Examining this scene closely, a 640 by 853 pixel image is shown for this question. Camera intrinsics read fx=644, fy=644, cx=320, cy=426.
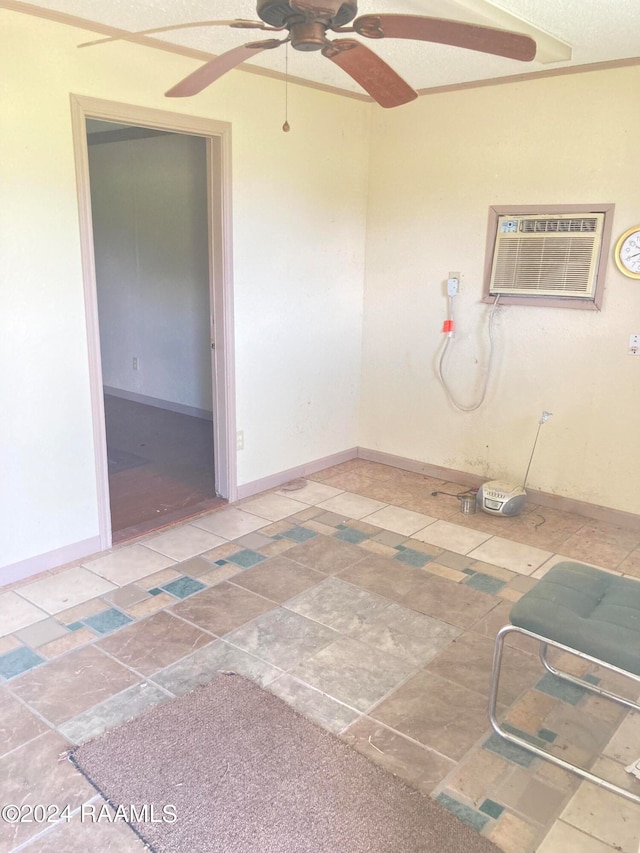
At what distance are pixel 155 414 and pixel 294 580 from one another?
10.7 feet

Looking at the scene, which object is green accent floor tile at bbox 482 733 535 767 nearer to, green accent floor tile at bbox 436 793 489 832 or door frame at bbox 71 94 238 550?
green accent floor tile at bbox 436 793 489 832

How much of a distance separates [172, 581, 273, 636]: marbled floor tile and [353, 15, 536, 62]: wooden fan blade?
7.12 ft

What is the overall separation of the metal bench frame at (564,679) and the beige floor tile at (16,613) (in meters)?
1.84

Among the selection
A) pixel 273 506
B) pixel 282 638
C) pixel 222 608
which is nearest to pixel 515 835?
pixel 282 638

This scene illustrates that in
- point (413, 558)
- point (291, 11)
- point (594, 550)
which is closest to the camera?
point (291, 11)

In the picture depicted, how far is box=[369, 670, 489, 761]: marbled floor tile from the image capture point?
6.82ft

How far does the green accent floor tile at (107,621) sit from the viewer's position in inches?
104

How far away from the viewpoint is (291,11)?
5.37ft

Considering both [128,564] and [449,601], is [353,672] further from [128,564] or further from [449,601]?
[128,564]

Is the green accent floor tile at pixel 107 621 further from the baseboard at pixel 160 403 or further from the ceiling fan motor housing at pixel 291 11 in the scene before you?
Result: the baseboard at pixel 160 403

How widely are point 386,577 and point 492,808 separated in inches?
52.6

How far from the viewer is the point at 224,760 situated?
1.96 metres

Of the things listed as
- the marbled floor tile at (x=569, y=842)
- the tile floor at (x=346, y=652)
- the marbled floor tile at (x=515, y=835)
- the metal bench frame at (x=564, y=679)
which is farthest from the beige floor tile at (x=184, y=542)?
Result: the marbled floor tile at (x=569, y=842)

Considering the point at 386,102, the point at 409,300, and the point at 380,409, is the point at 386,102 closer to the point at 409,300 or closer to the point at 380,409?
the point at 409,300
